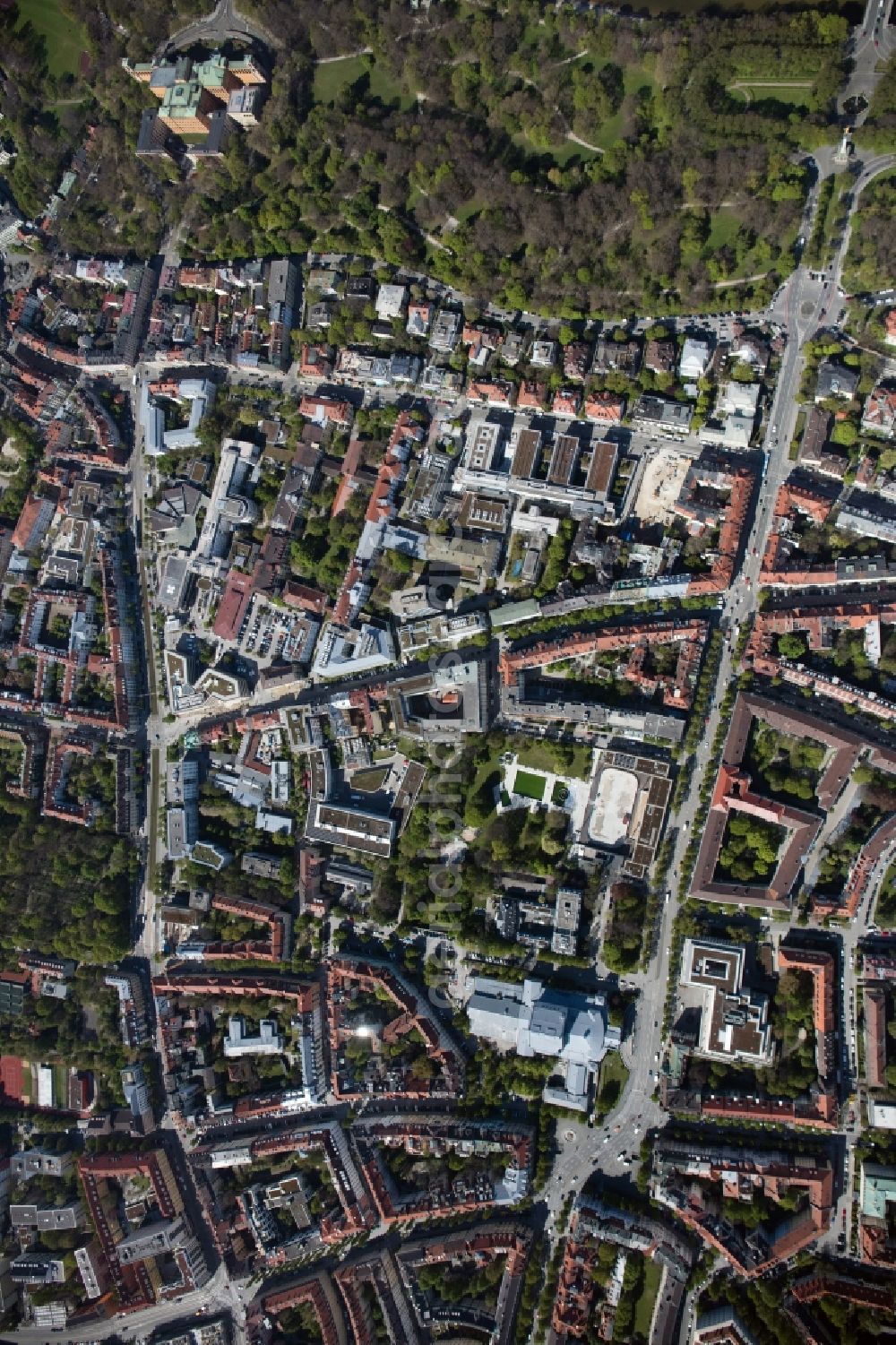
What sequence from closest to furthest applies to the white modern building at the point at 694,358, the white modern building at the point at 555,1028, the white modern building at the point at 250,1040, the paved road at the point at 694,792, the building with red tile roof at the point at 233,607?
the white modern building at the point at 555,1028
the paved road at the point at 694,792
the white modern building at the point at 694,358
the white modern building at the point at 250,1040
the building with red tile roof at the point at 233,607

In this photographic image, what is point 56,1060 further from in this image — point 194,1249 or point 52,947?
point 194,1249

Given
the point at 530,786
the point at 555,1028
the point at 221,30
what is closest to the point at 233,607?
the point at 530,786

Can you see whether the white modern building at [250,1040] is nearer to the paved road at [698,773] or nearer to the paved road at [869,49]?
the paved road at [698,773]

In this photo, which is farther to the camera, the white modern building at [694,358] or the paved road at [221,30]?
the paved road at [221,30]

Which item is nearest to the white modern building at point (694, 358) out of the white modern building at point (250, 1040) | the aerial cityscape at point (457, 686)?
the aerial cityscape at point (457, 686)

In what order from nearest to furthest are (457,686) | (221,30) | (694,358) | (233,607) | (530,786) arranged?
(694,358) → (530,786) → (457,686) → (233,607) → (221,30)

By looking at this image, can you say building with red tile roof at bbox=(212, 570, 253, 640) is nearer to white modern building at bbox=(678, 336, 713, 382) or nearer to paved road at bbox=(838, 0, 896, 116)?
white modern building at bbox=(678, 336, 713, 382)

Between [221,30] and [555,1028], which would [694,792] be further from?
[221,30]

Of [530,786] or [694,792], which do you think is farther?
[530,786]
